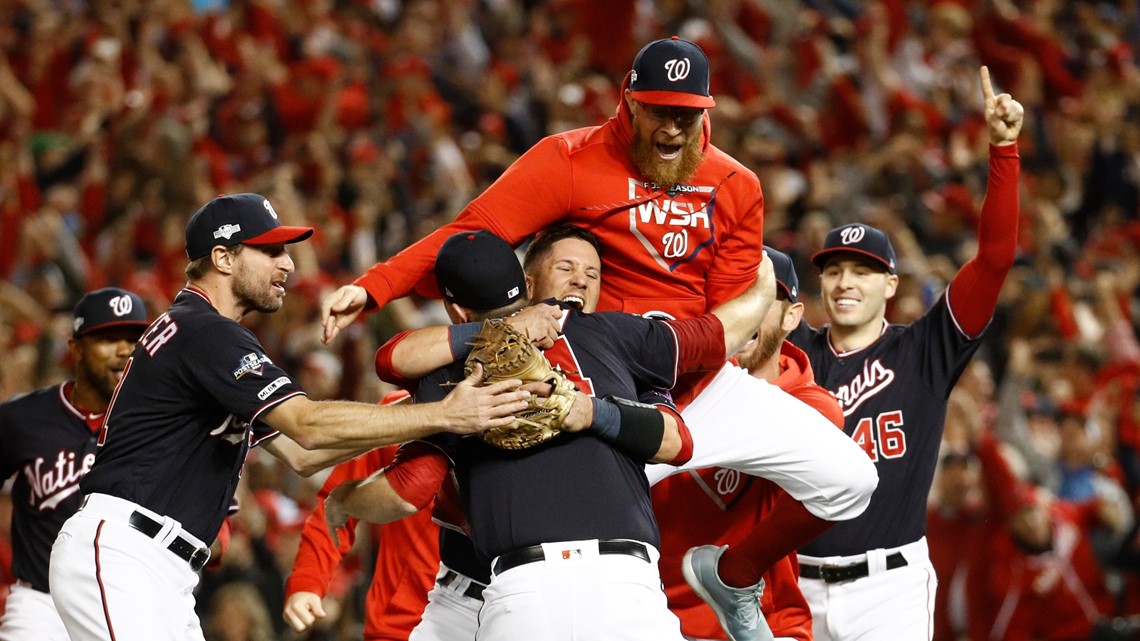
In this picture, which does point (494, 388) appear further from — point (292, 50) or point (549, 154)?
point (292, 50)

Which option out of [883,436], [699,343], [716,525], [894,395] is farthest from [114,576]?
[894,395]

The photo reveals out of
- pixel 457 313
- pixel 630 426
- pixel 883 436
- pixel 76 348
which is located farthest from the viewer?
pixel 76 348

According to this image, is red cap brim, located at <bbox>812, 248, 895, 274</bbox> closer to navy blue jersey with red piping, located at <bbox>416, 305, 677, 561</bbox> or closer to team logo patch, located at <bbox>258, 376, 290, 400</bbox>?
navy blue jersey with red piping, located at <bbox>416, 305, 677, 561</bbox>

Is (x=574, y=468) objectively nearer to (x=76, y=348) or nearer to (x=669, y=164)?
(x=669, y=164)

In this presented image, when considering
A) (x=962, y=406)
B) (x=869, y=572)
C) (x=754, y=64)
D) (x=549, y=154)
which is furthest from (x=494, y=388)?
(x=754, y=64)

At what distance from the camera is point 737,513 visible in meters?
5.89

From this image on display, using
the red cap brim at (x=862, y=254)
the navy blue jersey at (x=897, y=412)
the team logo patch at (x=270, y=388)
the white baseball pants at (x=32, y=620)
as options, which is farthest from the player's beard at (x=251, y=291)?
the red cap brim at (x=862, y=254)

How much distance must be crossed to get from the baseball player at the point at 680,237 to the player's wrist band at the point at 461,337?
51 centimetres

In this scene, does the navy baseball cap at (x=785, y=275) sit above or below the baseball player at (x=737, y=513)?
above

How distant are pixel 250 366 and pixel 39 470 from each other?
1.60 m

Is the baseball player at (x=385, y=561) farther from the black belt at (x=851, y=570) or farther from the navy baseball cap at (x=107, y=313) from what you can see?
the black belt at (x=851, y=570)

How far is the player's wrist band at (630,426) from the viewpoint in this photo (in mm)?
4516

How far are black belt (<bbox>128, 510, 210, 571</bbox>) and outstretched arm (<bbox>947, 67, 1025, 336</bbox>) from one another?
3073 mm

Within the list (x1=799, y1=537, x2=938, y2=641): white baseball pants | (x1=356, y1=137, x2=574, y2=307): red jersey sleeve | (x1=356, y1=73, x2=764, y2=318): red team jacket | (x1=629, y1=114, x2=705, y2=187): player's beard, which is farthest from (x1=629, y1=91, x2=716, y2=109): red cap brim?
(x1=799, y1=537, x2=938, y2=641): white baseball pants
